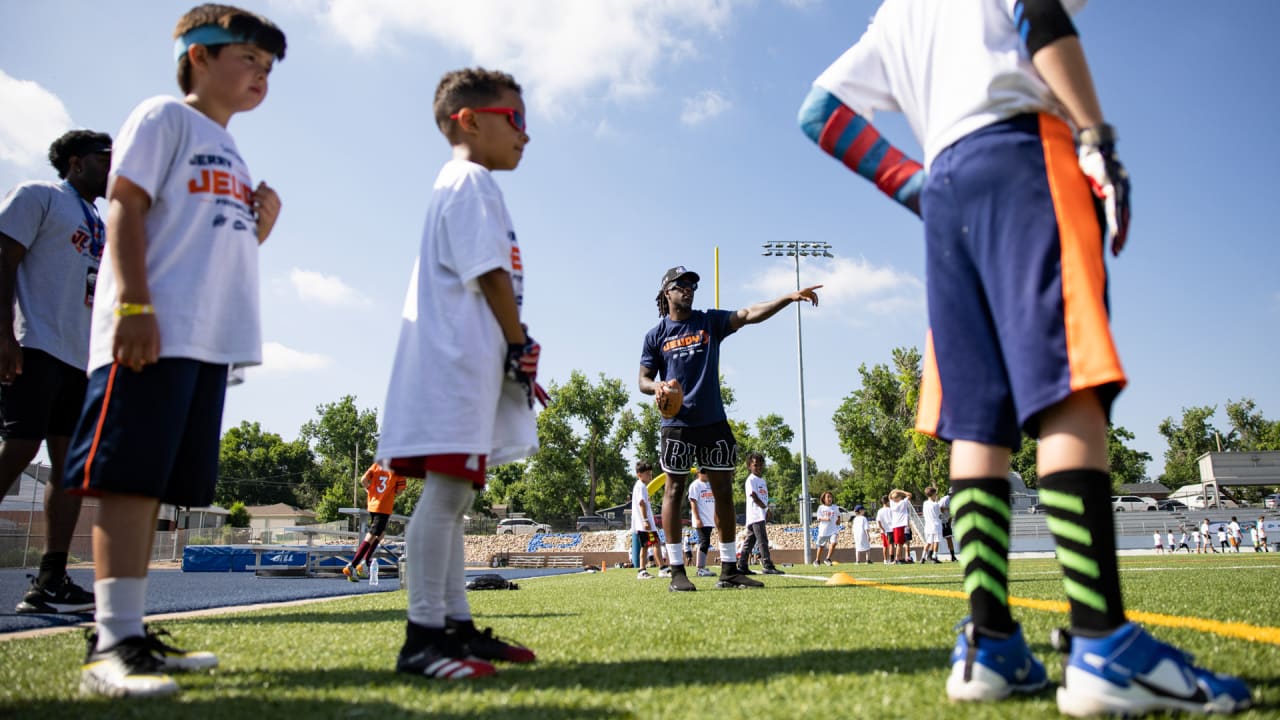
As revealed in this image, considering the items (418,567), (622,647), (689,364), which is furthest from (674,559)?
(418,567)

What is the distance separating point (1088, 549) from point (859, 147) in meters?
1.33

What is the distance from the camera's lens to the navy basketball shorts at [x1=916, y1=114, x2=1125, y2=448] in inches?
63.4

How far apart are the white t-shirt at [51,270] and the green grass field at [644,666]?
160 cm

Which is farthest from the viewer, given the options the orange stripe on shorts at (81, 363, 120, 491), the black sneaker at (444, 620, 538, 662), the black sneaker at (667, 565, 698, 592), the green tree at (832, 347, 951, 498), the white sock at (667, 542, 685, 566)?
the green tree at (832, 347, 951, 498)

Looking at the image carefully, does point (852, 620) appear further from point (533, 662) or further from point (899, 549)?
point (899, 549)

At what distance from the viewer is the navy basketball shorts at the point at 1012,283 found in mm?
1611

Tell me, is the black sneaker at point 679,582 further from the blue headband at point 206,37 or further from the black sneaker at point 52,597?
the blue headband at point 206,37

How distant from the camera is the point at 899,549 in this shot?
2228 cm

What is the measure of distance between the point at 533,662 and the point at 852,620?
5.53 ft

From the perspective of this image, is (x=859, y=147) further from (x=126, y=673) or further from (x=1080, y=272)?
(x=126, y=673)

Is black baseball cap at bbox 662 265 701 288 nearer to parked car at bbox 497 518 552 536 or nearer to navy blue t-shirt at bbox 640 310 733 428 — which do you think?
navy blue t-shirt at bbox 640 310 733 428

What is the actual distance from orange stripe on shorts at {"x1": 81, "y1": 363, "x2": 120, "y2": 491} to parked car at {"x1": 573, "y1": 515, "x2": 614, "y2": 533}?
65896 millimetres

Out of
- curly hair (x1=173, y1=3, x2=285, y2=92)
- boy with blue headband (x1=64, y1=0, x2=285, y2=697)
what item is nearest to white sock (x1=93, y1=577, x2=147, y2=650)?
boy with blue headband (x1=64, y1=0, x2=285, y2=697)

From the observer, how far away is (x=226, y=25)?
258 centimetres
